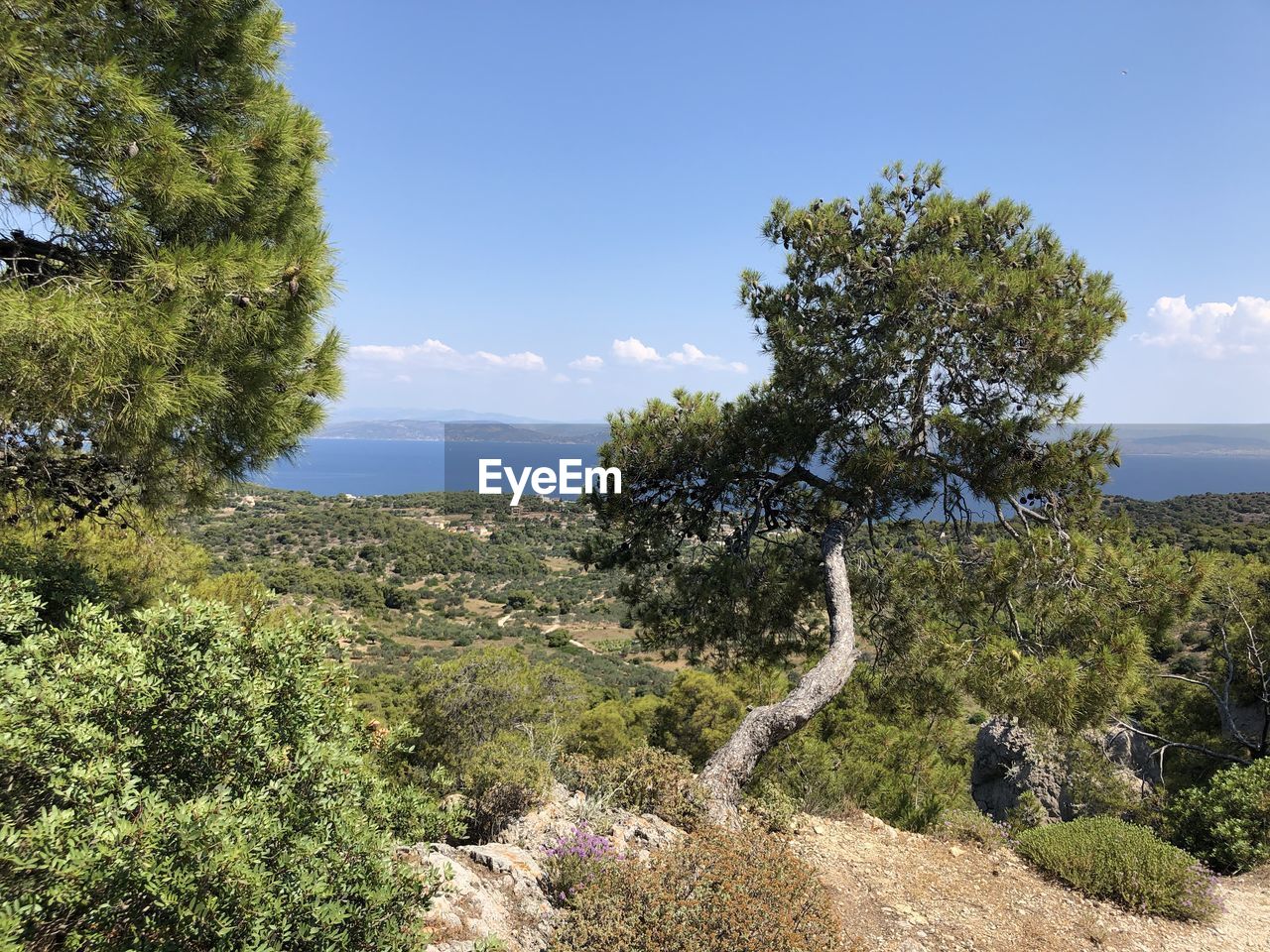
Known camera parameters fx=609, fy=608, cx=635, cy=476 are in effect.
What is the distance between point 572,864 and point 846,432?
4090 mm

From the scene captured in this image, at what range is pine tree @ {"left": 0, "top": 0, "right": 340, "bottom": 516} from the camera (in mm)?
2715

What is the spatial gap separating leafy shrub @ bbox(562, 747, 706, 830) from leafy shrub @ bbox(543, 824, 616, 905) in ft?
2.46

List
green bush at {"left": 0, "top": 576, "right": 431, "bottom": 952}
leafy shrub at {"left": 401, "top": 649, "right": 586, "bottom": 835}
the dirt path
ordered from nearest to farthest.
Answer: green bush at {"left": 0, "top": 576, "right": 431, "bottom": 952} < the dirt path < leafy shrub at {"left": 401, "top": 649, "right": 586, "bottom": 835}

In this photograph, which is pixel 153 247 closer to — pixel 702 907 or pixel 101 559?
pixel 702 907

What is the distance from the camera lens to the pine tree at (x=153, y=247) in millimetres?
2715

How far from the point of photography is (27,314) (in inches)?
100

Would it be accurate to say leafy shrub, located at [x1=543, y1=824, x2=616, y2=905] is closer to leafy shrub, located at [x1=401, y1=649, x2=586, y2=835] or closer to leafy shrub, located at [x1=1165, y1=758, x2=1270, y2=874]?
leafy shrub, located at [x1=401, y1=649, x2=586, y2=835]

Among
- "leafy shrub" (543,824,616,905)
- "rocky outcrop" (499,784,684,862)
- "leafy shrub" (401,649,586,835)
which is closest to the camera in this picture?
"leafy shrub" (543,824,616,905)

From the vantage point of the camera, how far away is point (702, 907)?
2602 mm

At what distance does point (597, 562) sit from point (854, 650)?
2.56 meters

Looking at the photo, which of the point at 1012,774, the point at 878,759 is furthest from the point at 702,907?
the point at 1012,774

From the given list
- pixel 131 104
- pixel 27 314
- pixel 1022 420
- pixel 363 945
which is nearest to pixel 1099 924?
pixel 1022 420

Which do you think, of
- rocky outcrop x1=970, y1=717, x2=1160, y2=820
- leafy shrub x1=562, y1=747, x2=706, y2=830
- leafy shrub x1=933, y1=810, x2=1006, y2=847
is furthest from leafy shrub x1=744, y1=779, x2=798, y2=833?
rocky outcrop x1=970, y1=717, x2=1160, y2=820

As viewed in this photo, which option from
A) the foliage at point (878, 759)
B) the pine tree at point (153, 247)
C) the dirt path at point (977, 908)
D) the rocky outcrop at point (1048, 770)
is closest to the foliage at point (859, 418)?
the foliage at point (878, 759)
